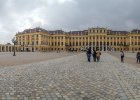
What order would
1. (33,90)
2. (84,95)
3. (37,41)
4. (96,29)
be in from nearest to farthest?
(84,95), (33,90), (37,41), (96,29)

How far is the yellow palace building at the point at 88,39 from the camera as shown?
15275cm

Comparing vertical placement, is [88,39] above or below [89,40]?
above

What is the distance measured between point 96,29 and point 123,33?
16434mm

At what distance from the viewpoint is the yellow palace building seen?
501 ft

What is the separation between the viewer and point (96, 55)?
31.9m

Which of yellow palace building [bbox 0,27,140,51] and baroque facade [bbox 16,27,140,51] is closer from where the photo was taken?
yellow palace building [bbox 0,27,140,51]

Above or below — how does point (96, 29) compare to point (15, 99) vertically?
above

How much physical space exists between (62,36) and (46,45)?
1117 centimetres

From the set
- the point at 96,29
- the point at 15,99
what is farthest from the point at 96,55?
the point at 96,29

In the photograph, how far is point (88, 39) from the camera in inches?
6196

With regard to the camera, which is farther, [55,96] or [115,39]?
[115,39]

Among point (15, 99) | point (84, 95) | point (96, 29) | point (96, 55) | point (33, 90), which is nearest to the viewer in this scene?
point (15, 99)

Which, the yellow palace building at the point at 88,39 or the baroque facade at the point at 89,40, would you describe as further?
the baroque facade at the point at 89,40

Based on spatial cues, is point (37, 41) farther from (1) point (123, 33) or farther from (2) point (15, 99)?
(2) point (15, 99)
